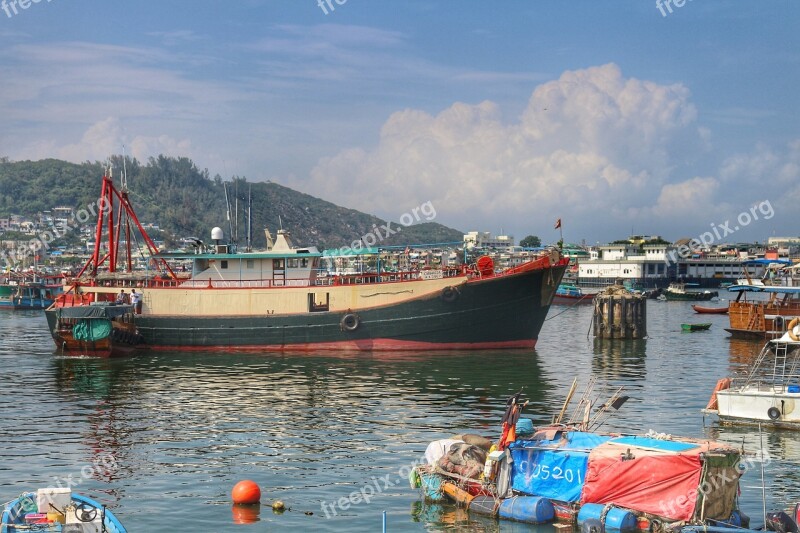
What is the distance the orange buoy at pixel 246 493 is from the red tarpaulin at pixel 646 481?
24.6 feet

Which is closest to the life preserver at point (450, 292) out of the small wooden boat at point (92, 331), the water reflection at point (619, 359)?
the water reflection at point (619, 359)

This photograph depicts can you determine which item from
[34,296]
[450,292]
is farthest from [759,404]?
[34,296]

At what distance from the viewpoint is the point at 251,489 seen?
65.0 ft

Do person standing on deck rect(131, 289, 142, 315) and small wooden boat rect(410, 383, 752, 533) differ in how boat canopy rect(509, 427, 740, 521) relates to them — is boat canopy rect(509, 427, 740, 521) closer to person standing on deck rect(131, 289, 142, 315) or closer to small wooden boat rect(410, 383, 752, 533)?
small wooden boat rect(410, 383, 752, 533)

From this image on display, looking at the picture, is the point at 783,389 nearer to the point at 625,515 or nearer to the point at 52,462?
the point at 625,515

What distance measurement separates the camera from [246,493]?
19.7 meters

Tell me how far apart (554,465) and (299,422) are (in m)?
12.6

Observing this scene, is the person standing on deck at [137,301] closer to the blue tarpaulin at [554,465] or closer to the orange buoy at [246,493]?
the orange buoy at [246,493]

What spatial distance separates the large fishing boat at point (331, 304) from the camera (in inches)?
1828

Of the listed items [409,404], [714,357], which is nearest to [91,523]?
[409,404]

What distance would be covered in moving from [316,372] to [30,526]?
25585 millimetres

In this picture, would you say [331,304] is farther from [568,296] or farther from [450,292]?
[568,296]

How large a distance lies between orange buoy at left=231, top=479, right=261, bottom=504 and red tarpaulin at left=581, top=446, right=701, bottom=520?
24.6 ft

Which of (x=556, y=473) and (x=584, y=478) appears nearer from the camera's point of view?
(x=584, y=478)
